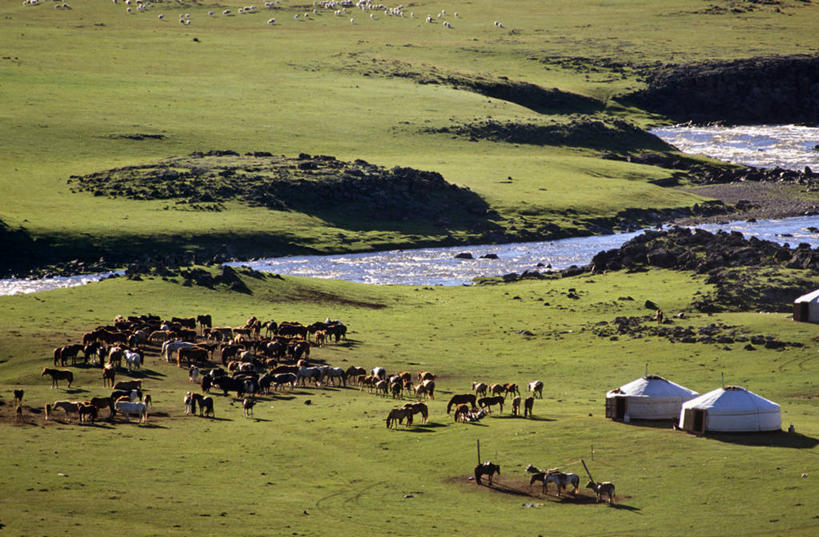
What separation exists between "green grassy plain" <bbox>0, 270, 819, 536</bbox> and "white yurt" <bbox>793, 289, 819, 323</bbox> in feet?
3.61

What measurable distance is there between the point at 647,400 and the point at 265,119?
3994 inches

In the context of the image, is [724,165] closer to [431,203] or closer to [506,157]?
[506,157]

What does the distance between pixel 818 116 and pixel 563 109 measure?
4249 cm

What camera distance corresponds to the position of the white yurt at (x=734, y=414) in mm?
43844

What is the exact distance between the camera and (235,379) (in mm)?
51562

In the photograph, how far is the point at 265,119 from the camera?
142 meters

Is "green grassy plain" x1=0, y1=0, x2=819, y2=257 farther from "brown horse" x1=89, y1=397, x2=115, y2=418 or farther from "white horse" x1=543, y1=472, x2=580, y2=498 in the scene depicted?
"white horse" x1=543, y1=472, x2=580, y2=498

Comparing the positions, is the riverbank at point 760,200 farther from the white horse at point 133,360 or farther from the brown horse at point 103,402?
the brown horse at point 103,402

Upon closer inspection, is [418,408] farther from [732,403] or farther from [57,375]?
→ [57,375]

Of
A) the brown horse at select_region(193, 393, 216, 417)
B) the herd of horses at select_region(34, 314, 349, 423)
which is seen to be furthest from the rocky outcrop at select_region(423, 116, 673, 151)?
the brown horse at select_region(193, 393, 216, 417)

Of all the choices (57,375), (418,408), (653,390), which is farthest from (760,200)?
(57,375)

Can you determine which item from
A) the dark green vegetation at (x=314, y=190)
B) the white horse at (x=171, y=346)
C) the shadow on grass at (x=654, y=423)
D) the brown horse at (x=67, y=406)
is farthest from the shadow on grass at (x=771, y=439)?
A: the dark green vegetation at (x=314, y=190)

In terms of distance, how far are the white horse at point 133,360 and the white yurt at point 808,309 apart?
34.0m

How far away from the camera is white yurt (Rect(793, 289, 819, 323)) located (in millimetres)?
64438
